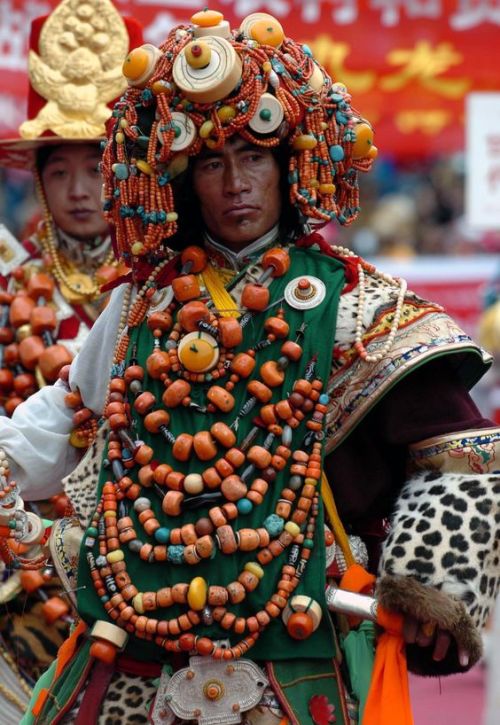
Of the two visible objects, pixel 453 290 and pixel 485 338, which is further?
pixel 453 290

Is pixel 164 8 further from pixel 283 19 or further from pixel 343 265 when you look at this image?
pixel 343 265

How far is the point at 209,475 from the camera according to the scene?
333 centimetres

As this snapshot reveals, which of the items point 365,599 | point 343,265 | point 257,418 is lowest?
point 365,599

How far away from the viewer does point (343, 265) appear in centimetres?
352

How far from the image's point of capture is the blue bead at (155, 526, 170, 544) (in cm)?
334

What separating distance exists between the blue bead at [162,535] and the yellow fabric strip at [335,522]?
0.36 meters

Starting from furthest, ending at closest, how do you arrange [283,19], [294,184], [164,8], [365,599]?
[283,19] < [164,8] < [294,184] < [365,599]

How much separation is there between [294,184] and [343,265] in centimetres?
22

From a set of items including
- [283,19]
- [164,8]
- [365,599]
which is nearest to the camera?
[365,599]

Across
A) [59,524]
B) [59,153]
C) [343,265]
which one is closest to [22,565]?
[59,524]

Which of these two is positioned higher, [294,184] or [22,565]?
[294,184]

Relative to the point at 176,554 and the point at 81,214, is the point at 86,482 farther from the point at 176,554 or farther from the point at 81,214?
the point at 81,214

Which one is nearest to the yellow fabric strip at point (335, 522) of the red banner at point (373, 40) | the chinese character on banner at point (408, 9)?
the red banner at point (373, 40)

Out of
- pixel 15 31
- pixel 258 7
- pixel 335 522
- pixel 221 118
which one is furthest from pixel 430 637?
pixel 258 7
